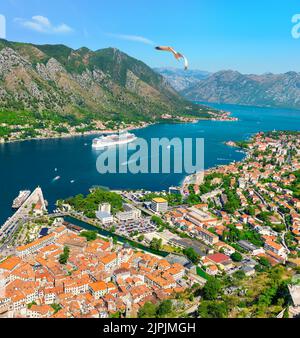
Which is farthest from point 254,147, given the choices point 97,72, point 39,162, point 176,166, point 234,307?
point 97,72

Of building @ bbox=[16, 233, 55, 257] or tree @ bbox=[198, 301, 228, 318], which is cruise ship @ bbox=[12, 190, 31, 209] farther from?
tree @ bbox=[198, 301, 228, 318]

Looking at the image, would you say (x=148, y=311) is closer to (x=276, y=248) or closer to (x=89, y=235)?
(x=89, y=235)

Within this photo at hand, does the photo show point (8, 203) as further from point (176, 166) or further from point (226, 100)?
point (226, 100)

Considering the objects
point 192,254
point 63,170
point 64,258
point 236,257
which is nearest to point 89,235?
point 64,258

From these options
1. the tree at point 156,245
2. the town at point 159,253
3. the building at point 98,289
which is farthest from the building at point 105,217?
the building at point 98,289

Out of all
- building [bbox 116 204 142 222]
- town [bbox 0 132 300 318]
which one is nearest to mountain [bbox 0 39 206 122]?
town [bbox 0 132 300 318]

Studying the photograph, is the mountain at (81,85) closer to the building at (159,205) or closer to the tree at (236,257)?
the building at (159,205)
